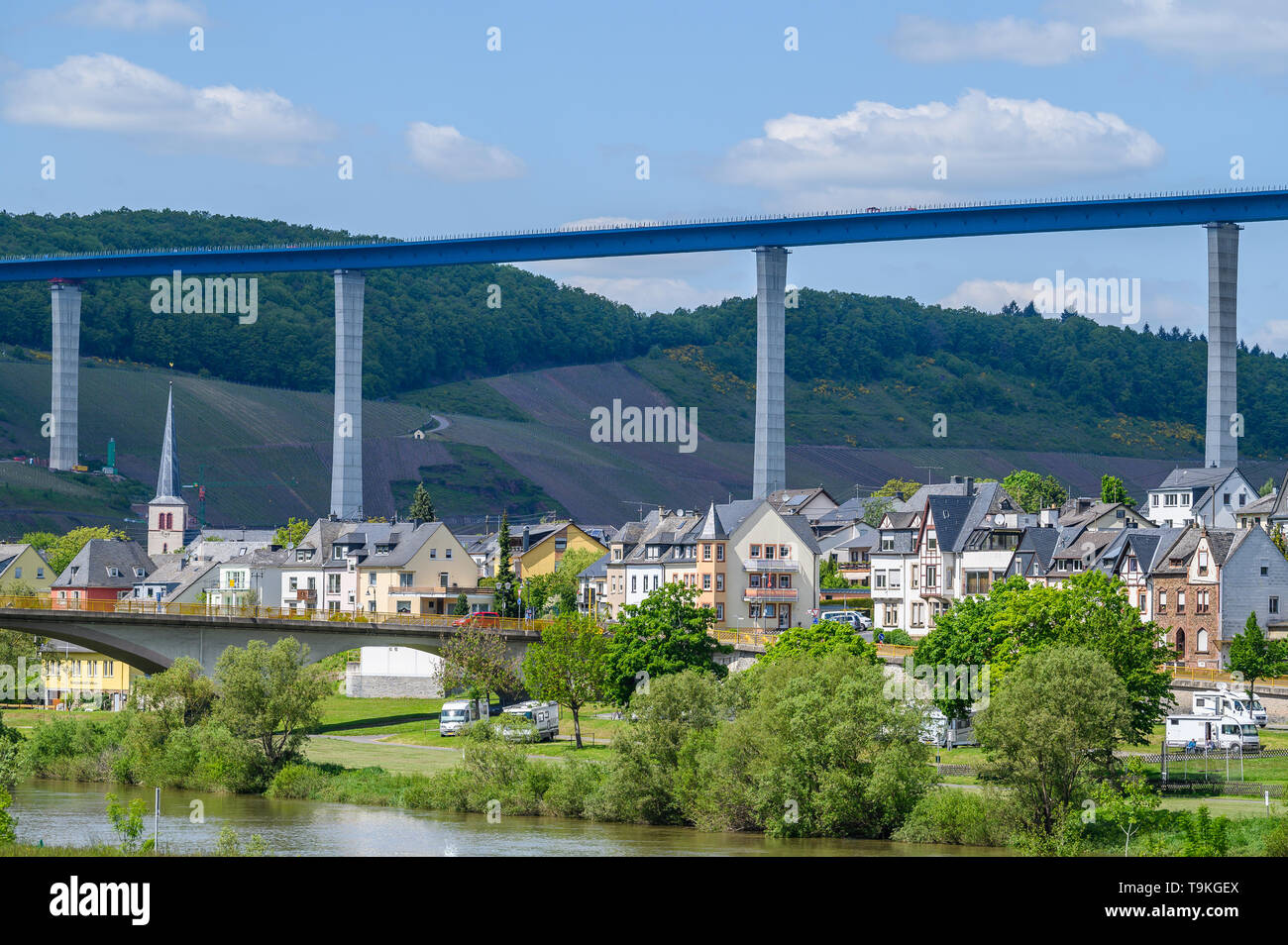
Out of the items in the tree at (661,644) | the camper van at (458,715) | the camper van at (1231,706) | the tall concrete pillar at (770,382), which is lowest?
the camper van at (458,715)

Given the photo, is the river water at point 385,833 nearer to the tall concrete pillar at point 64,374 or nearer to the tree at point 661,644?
the tree at point 661,644

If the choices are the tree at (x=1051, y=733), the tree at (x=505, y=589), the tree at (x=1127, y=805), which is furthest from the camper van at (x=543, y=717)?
the tree at (x=1127, y=805)

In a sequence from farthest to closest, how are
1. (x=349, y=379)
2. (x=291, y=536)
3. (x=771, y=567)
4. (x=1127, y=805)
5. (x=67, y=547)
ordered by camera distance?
1. (x=349, y=379)
2. (x=67, y=547)
3. (x=291, y=536)
4. (x=771, y=567)
5. (x=1127, y=805)

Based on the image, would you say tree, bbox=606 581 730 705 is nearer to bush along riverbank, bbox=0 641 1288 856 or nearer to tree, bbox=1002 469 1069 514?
bush along riverbank, bbox=0 641 1288 856

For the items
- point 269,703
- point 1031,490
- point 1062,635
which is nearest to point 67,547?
point 1031,490

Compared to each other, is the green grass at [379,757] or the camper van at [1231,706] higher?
the camper van at [1231,706]
